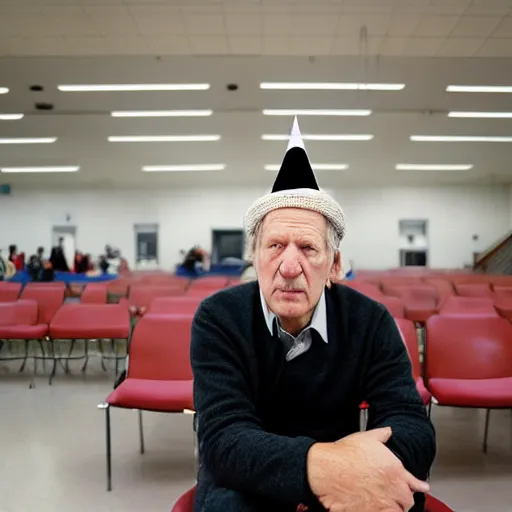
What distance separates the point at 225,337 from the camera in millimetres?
999

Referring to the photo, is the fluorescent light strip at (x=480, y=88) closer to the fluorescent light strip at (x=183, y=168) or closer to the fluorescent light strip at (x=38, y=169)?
Answer: the fluorescent light strip at (x=183, y=168)

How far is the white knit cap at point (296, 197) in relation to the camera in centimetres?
101

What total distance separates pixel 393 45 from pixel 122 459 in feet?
18.8

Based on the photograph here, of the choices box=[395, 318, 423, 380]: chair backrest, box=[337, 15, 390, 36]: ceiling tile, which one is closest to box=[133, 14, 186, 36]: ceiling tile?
box=[337, 15, 390, 36]: ceiling tile

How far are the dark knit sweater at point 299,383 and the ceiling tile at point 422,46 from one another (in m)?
5.93

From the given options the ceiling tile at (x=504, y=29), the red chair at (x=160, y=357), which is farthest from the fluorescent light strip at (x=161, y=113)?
the red chair at (x=160, y=357)

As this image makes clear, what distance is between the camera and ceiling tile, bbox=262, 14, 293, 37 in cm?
542

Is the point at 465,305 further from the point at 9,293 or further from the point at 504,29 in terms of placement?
the point at 9,293

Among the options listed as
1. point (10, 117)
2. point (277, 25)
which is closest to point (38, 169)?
point (10, 117)

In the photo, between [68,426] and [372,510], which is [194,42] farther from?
[372,510]

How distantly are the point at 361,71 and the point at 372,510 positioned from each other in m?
7.05

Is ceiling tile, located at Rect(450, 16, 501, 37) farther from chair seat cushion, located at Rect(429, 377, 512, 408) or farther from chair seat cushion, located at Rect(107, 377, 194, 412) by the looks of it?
chair seat cushion, located at Rect(107, 377, 194, 412)

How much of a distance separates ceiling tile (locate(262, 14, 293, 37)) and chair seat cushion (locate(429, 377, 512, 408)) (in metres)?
4.47

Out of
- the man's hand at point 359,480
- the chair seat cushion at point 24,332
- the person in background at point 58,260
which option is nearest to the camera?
the man's hand at point 359,480
